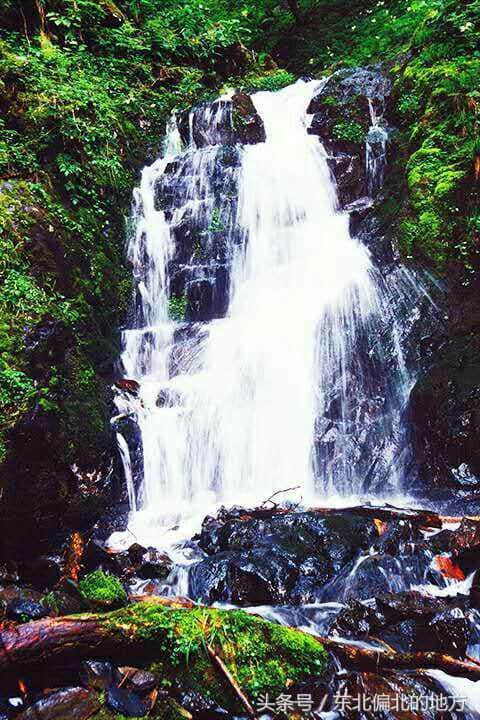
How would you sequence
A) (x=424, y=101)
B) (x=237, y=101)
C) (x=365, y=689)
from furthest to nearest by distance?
(x=237, y=101) → (x=424, y=101) → (x=365, y=689)

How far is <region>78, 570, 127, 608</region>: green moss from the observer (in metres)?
3.73

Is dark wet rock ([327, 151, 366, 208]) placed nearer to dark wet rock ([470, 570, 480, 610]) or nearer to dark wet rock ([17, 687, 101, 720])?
dark wet rock ([470, 570, 480, 610])

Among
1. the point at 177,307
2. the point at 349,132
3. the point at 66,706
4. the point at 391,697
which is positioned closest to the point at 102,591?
the point at 66,706

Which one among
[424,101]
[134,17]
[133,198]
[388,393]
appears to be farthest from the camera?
[134,17]

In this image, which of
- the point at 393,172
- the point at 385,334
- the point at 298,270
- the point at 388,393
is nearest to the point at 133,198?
the point at 298,270

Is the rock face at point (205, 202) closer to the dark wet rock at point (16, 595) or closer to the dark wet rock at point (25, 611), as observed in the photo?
the dark wet rock at point (16, 595)

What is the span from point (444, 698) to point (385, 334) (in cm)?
593

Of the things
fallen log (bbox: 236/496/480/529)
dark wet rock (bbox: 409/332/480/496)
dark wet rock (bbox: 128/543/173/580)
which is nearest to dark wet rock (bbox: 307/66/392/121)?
dark wet rock (bbox: 409/332/480/496)

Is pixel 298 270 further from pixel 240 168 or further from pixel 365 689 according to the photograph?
pixel 365 689

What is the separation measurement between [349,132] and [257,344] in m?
6.28

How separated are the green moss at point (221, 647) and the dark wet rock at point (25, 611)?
575 millimetres

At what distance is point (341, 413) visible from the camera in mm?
7992

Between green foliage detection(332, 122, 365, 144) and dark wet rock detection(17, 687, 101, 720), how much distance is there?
11900 mm

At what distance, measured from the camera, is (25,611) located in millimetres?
3461
